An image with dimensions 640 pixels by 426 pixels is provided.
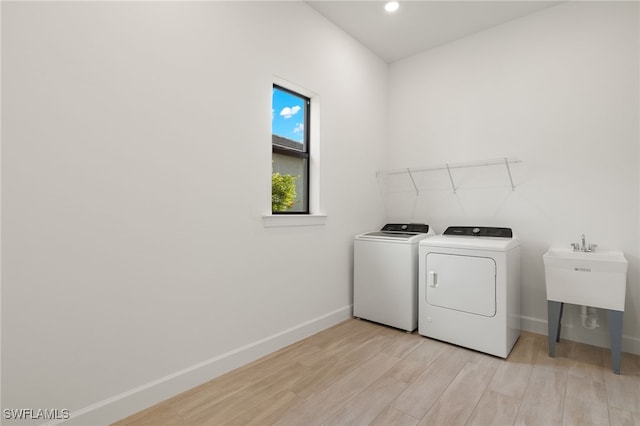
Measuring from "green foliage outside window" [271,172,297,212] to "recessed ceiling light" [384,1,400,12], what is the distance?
1.65 meters

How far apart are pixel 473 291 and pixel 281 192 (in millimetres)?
1668

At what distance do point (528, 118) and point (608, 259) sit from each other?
1.32 metres

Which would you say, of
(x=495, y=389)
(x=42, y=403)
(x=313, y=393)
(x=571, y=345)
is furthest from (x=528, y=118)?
(x=42, y=403)

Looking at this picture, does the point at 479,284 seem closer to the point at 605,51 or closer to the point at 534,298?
the point at 534,298

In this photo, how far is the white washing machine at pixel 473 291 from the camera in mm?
2160

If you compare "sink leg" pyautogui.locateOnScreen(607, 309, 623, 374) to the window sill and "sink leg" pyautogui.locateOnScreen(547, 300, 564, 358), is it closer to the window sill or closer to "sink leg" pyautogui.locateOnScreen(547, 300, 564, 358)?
"sink leg" pyautogui.locateOnScreen(547, 300, 564, 358)

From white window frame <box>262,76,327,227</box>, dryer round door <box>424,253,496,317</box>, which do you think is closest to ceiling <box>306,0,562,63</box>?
white window frame <box>262,76,327,227</box>

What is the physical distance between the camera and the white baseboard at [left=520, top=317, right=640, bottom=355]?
223 centimetres

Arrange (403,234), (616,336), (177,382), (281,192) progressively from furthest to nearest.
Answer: (403,234) → (281,192) → (616,336) → (177,382)

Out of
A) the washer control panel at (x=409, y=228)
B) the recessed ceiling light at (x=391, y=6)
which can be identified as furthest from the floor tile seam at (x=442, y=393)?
the recessed ceiling light at (x=391, y=6)

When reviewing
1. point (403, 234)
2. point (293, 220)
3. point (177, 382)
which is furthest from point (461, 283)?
point (177, 382)

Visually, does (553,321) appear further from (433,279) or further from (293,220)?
(293,220)

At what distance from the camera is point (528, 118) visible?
2.67 m

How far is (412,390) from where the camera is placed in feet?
5.78
